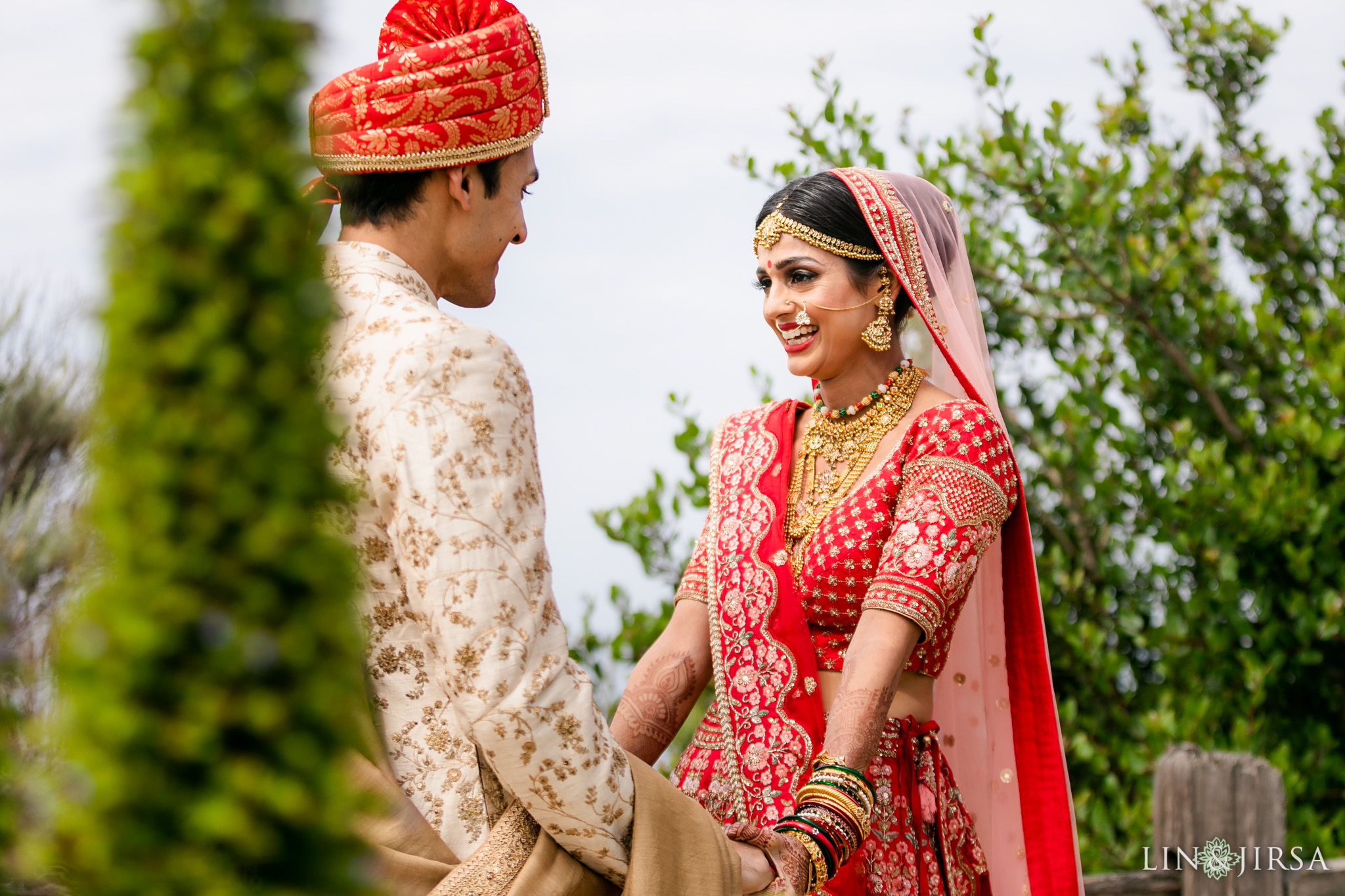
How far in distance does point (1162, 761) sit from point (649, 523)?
1.94 meters

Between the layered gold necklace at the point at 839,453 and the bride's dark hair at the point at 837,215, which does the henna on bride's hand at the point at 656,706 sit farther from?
the bride's dark hair at the point at 837,215

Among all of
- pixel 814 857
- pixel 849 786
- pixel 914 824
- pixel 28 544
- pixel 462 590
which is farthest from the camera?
pixel 28 544

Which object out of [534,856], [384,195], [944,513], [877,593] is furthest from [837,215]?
[534,856]

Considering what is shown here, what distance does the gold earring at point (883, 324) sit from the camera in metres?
2.45

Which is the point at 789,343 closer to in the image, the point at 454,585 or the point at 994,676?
the point at 994,676

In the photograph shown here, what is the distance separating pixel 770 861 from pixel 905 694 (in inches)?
27.9

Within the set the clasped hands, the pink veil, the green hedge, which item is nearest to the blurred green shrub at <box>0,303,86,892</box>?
the green hedge

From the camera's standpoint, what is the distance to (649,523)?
413cm

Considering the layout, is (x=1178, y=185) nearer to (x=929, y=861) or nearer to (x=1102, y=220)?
(x=1102, y=220)

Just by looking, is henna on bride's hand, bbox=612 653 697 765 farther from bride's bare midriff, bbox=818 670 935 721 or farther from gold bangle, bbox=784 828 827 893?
gold bangle, bbox=784 828 827 893

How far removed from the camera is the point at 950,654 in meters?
2.59

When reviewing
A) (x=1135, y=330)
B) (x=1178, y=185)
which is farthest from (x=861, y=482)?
(x=1178, y=185)

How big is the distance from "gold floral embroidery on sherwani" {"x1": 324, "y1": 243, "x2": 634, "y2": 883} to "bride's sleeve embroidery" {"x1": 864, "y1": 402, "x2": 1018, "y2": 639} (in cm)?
82

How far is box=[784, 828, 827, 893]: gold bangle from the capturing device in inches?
71.7
